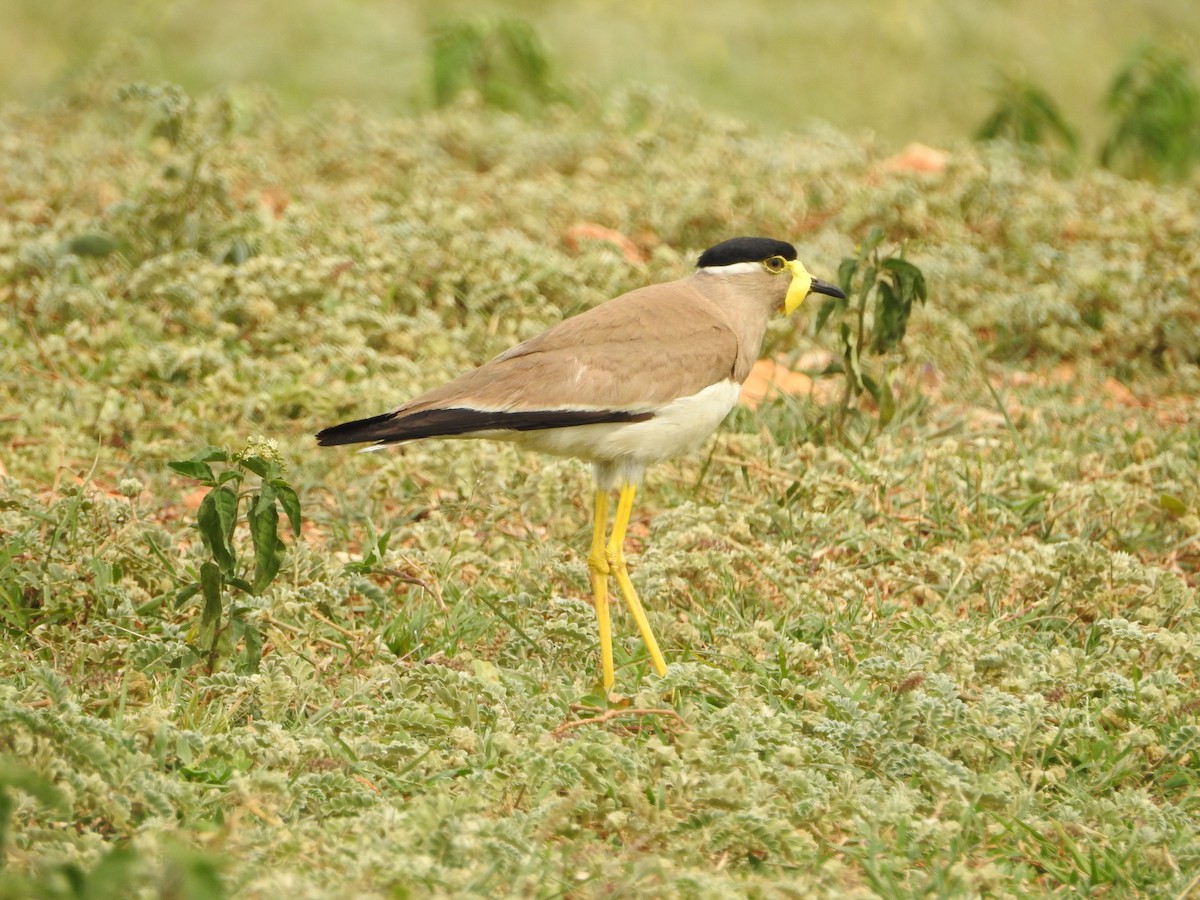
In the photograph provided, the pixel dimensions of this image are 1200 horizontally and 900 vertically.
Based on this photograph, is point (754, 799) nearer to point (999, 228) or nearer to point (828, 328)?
point (828, 328)

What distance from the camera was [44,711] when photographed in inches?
131

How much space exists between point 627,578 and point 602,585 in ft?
0.26

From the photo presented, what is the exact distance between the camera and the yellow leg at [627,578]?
429cm

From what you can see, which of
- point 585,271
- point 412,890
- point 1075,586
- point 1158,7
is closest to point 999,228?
point 585,271

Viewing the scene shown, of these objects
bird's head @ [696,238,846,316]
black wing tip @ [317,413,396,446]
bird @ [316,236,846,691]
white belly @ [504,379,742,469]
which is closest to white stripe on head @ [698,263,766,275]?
bird's head @ [696,238,846,316]

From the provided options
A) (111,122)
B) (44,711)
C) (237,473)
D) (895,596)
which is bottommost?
(895,596)

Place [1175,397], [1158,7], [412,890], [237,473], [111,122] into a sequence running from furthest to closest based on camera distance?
[1158,7], [111,122], [1175,397], [237,473], [412,890]

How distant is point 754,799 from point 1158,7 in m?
13.9

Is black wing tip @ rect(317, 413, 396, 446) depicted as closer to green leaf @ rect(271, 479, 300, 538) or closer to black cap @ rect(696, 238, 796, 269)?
green leaf @ rect(271, 479, 300, 538)

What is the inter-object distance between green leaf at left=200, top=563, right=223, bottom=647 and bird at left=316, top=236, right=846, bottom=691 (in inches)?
17.7

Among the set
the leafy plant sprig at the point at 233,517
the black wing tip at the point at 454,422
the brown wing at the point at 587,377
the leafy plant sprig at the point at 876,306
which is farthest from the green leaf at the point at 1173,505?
the leafy plant sprig at the point at 233,517

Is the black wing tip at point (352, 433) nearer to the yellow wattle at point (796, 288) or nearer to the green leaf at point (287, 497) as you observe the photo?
the green leaf at point (287, 497)

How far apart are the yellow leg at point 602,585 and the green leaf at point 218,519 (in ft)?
3.47

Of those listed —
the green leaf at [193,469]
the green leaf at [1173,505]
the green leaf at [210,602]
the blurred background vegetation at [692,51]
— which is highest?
the blurred background vegetation at [692,51]
